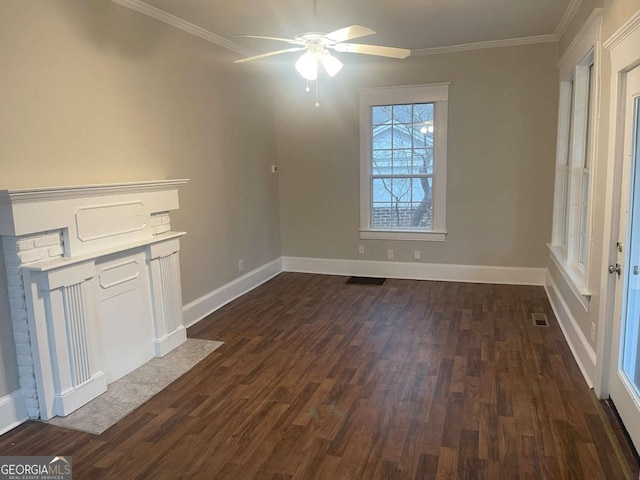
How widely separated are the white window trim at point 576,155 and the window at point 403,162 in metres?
1.22

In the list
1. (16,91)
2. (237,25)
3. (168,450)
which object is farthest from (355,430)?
(237,25)

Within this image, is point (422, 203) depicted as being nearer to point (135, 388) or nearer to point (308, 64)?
point (308, 64)

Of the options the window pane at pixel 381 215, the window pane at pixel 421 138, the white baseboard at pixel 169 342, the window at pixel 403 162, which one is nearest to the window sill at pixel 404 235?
the window at pixel 403 162

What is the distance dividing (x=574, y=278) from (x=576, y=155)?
121 cm

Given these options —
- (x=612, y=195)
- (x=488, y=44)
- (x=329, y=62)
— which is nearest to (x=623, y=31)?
(x=612, y=195)

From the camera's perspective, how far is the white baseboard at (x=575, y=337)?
10.00 ft

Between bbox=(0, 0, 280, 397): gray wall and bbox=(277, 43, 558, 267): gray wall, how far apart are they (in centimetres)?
56

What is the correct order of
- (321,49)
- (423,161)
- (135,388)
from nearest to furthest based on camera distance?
(321,49) → (135,388) → (423,161)

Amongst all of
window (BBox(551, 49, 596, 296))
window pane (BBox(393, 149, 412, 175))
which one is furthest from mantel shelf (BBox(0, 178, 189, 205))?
window (BBox(551, 49, 596, 296))

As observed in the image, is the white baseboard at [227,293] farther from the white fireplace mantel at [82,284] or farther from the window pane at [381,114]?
the window pane at [381,114]

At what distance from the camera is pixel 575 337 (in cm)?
348

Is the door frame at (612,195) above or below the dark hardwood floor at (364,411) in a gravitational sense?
above

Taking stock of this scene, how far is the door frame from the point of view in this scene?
2.51 metres

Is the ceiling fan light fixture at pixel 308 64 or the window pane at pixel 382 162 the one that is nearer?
the ceiling fan light fixture at pixel 308 64
